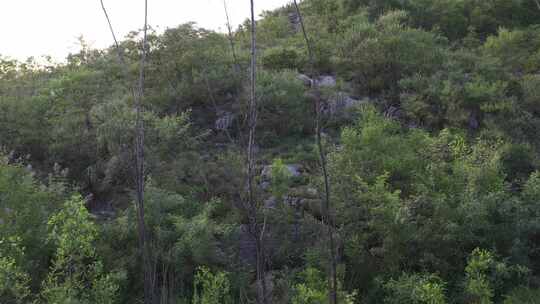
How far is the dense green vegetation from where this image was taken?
19.6 feet

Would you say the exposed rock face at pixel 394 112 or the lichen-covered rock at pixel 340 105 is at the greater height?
the lichen-covered rock at pixel 340 105

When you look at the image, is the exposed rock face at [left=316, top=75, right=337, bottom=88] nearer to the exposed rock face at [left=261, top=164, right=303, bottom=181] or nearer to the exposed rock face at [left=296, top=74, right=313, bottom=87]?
the exposed rock face at [left=296, top=74, right=313, bottom=87]

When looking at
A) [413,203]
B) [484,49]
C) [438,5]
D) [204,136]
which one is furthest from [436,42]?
[413,203]

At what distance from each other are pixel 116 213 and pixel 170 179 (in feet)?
3.27

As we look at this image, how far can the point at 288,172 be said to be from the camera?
7570 mm

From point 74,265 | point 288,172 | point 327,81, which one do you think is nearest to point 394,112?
point 327,81

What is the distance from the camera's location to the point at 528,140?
9367mm

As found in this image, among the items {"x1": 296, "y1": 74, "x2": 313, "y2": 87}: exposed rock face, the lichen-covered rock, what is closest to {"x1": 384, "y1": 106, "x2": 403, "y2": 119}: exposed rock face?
the lichen-covered rock

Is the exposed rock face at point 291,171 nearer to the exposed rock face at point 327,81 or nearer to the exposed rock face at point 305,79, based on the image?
the exposed rock face at point 327,81

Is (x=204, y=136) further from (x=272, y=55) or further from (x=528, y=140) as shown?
(x=528, y=140)

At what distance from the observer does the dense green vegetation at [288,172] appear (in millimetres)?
5980

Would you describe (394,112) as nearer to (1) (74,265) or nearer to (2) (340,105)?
(2) (340,105)

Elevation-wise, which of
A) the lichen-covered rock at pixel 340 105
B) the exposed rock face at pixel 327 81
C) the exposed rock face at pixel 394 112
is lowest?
the exposed rock face at pixel 394 112

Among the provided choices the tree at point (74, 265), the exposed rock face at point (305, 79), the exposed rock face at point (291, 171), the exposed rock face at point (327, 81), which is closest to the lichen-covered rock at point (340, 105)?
the exposed rock face at point (327, 81)
